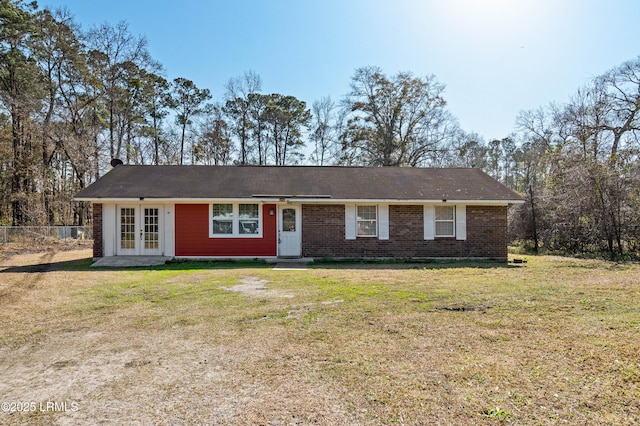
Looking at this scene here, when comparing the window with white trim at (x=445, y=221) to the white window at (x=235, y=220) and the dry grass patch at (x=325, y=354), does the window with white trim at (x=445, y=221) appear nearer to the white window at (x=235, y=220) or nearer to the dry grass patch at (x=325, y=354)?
the dry grass patch at (x=325, y=354)

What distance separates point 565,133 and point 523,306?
24.9 m

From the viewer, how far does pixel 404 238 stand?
1473 centimetres

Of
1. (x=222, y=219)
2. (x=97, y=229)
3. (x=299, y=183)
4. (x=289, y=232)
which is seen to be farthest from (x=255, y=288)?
(x=97, y=229)

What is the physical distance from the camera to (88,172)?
27.0m

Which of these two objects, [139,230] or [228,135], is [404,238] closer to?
[139,230]

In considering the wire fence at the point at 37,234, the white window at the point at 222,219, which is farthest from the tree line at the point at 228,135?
the white window at the point at 222,219

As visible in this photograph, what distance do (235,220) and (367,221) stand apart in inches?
192

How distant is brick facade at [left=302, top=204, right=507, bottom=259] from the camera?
14539mm

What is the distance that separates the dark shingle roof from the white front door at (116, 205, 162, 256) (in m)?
0.72

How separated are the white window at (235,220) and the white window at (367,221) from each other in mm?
3666

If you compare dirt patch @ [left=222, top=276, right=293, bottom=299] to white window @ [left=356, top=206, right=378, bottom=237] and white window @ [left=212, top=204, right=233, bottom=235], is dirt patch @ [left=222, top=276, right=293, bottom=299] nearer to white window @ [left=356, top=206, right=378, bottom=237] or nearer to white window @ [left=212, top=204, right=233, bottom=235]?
white window @ [left=212, top=204, right=233, bottom=235]

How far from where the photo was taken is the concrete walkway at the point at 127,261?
42.8ft

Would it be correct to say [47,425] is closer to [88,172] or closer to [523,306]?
[523,306]

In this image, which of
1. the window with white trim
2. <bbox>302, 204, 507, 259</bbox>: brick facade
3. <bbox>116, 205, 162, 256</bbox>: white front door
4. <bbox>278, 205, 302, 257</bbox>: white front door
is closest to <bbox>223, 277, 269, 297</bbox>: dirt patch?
<bbox>278, 205, 302, 257</bbox>: white front door
